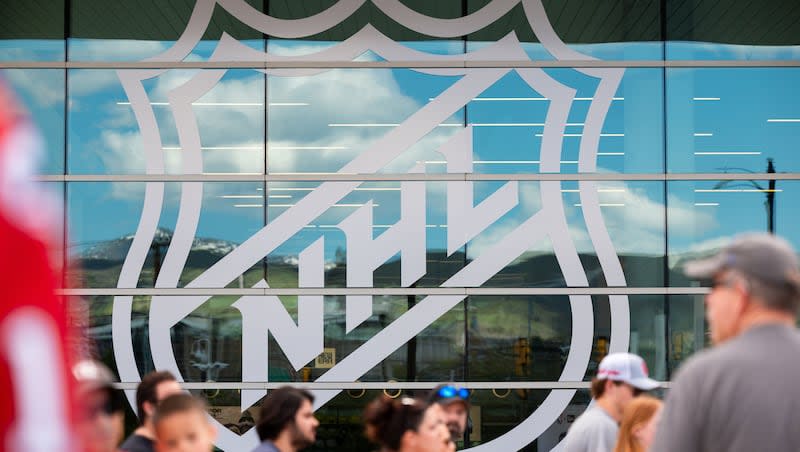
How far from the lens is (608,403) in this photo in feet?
19.9

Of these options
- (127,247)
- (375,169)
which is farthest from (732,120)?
(127,247)

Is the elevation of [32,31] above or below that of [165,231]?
above

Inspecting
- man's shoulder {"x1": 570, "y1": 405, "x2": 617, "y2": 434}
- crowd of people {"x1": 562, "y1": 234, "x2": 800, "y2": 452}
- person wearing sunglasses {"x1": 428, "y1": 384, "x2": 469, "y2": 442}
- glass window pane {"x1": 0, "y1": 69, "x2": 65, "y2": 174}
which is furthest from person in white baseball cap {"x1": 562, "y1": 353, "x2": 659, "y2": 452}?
glass window pane {"x1": 0, "y1": 69, "x2": 65, "y2": 174}

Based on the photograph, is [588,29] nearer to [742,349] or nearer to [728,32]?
[728,32]

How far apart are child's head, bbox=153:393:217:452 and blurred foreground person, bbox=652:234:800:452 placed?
221 cm

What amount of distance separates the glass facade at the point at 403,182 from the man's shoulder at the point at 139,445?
19.2 ft

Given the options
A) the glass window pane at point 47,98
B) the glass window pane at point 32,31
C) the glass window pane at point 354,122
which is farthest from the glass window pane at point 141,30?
the glass window pane at point 354,122

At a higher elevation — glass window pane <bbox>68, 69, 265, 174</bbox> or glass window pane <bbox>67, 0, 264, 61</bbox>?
glass window pane <bbox>67, 0, 264, 61</bbox>

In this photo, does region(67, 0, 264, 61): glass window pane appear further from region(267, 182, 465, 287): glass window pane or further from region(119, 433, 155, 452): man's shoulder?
region(119, 433, 155, 452): man's shoulder

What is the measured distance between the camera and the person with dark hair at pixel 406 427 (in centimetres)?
562

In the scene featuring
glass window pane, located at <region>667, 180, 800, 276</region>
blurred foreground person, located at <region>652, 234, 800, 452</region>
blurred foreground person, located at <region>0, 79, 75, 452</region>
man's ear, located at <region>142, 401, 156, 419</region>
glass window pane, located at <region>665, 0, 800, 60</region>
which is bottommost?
man's ear, located at <region>142, 401, 156, 419</region>

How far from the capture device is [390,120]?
11516 millimetres

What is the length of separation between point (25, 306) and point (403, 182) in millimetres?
10483

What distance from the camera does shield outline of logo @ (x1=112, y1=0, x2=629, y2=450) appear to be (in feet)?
36.9
